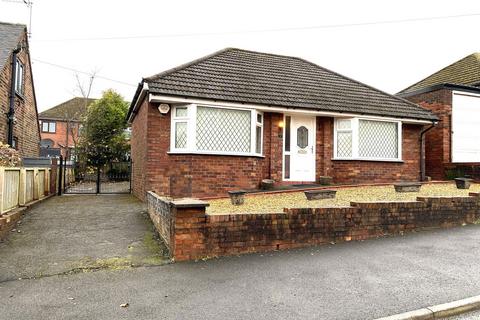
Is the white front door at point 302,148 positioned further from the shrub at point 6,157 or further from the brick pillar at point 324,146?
the shrub at point 6,157

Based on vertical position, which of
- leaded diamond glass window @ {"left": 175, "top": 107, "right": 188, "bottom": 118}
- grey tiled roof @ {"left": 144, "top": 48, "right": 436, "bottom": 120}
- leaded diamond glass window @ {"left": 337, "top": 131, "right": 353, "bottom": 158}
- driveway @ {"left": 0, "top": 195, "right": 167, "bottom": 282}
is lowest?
driveway @ {"left": 0, "top": 195, "right": 167, "bottom": 282}

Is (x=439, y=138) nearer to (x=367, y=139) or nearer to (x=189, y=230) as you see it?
(x=367, y=139)

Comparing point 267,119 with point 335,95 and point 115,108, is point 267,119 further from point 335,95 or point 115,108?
point 115,108

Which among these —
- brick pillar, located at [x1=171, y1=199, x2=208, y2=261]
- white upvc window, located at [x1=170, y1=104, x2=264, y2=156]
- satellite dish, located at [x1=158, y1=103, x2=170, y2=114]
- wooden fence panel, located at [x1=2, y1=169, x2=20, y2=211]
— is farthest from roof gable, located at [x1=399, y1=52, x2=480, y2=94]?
wooden fence panel, located at [x1=2, y1=169, x2=20, y2=211]

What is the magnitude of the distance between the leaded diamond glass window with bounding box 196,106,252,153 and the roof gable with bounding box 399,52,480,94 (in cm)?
996

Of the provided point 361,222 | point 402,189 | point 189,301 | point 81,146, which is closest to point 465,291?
point 361,222

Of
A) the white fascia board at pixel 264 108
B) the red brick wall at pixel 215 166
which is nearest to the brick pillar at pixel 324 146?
the red brick wall at pixel 215 166

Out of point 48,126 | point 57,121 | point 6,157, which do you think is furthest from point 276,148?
point 48,126

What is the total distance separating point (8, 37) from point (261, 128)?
10.6m

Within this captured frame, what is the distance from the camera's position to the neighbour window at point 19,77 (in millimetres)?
12938

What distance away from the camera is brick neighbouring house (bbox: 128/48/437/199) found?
9.34 m

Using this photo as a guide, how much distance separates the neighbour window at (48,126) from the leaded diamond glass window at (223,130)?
120 ft

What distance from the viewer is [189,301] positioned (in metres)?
3.58

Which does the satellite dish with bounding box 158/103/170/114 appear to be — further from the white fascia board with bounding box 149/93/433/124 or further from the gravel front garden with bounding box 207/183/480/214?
the gravel front garden with bounding box 207/183/480/214
